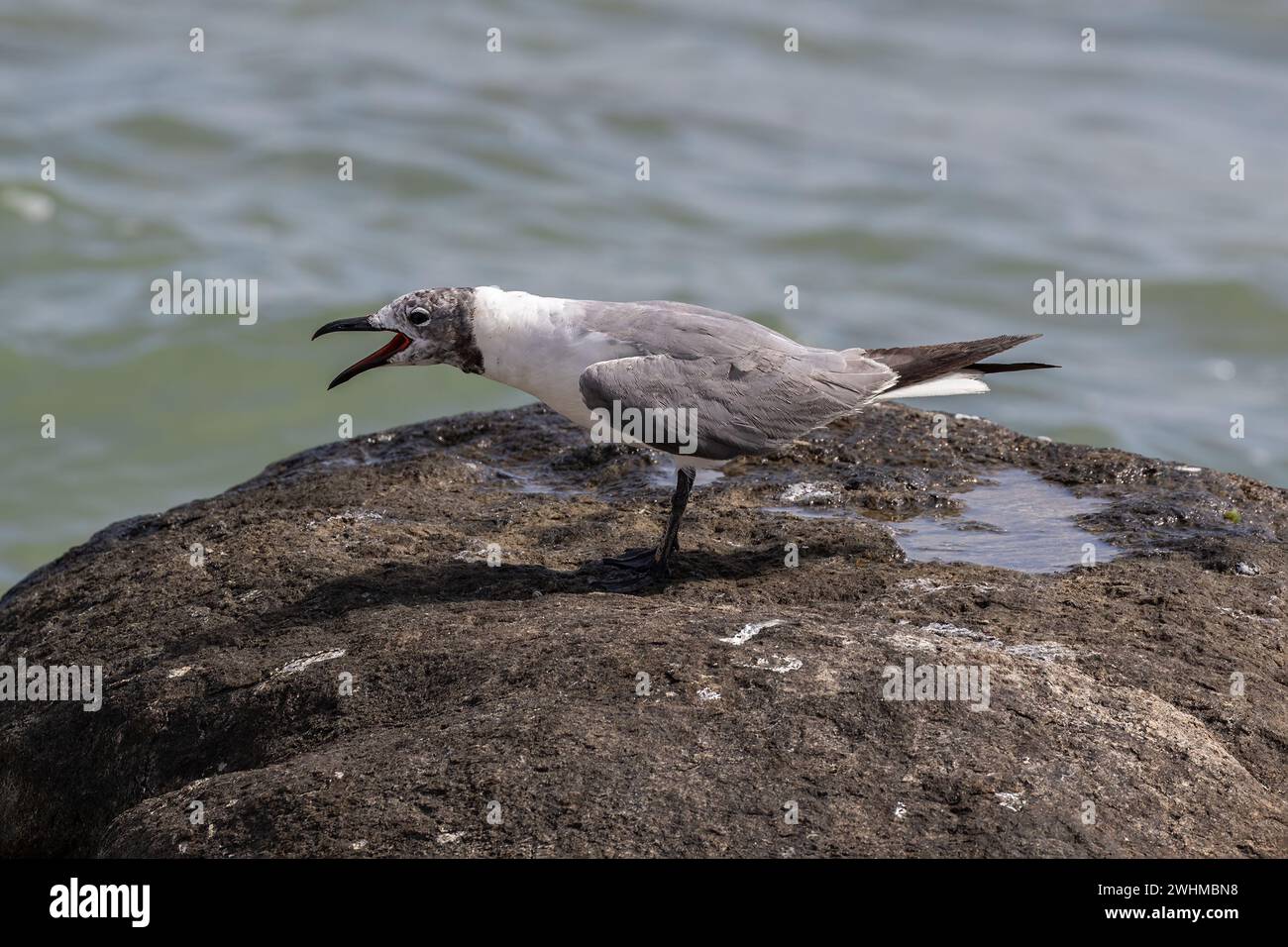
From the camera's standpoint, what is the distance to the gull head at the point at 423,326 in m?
Answer: 6.45

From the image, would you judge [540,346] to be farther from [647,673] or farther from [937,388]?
[647,673]

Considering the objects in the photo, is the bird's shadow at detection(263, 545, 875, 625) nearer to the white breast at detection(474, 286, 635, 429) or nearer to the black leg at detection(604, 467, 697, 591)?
the black leg at detection(604, 467, 697, 591)

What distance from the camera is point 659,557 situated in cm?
624

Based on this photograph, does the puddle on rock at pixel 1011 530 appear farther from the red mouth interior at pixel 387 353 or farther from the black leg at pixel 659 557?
the red mouth interior at pixel 387 353

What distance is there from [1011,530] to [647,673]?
233 cm

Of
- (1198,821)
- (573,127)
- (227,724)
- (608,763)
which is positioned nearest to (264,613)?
(227,724)

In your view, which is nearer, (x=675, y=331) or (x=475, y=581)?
(x=475, y=581)

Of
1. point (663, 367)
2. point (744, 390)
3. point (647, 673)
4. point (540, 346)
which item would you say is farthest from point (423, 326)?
point (647, 673)

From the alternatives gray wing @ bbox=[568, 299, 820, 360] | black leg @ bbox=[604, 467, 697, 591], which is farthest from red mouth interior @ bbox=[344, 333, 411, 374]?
black leg @ bbox=[604, 467, 697, 591]

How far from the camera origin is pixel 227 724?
17.5 feet

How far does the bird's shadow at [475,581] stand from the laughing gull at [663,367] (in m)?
0.11

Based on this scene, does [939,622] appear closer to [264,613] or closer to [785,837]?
[785,837]

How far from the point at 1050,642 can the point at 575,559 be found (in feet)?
6.54

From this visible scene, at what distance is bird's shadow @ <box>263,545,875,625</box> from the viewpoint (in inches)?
237
